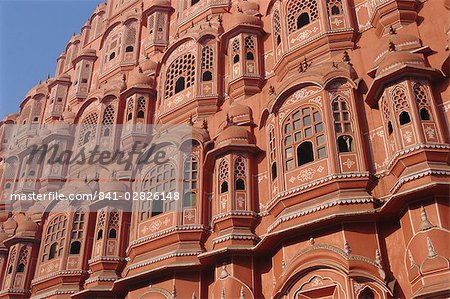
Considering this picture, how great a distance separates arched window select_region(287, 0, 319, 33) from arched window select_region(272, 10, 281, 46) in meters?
Answer: 0.52

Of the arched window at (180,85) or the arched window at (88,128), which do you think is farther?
the arched window at (88,128)

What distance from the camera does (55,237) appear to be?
59.9 ft

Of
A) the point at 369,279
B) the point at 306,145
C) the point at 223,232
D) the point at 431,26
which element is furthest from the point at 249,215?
the point at 431,26

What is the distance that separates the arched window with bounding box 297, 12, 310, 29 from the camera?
15.9 m

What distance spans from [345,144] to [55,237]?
1148cm

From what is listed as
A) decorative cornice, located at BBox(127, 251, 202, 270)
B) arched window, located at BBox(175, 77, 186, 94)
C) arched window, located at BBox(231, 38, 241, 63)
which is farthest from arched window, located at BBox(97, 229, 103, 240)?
arched window, located at BBox(231, 38, 241, 63)

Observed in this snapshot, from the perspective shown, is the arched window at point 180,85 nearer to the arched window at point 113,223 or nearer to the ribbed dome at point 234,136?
the ribbed dome at point 234,136

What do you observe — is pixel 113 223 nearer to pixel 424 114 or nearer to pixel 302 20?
pixel 302 20

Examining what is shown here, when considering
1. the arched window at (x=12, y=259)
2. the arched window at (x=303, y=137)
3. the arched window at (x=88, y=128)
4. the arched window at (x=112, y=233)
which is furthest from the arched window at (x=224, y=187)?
the arched window at (x=12, y=259)

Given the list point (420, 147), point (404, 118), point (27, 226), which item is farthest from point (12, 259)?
point (420, 147)

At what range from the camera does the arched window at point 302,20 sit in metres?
15.9

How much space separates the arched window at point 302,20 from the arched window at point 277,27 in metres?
0.79

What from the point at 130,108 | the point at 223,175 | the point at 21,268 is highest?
the point at 130,108

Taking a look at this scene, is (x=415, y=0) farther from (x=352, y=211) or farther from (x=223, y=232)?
(x=223, y=232)
